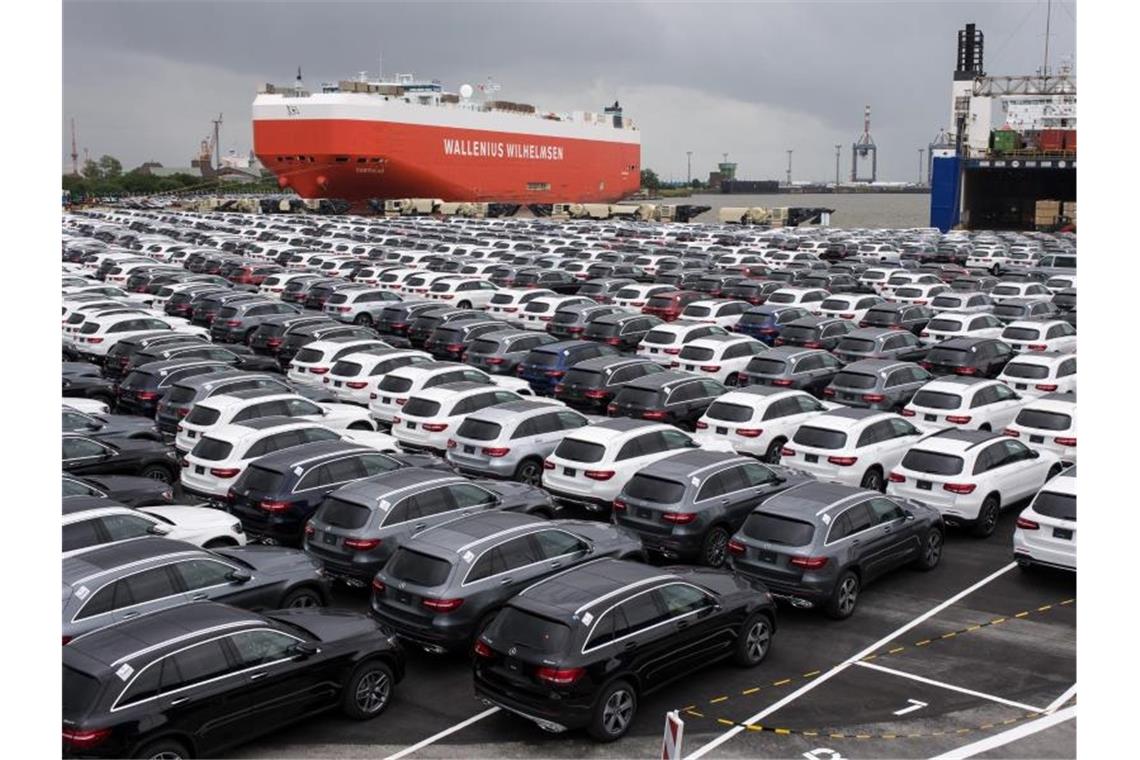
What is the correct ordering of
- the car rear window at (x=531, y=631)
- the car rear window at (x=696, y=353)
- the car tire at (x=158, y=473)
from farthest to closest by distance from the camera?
1. the car rear window at (x=696, y=353)
2. the car tire at (x=158, y=473)
3. the car rear window at (x=531, y=631)

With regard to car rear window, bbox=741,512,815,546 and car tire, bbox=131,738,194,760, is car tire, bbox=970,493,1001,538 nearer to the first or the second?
car rear window, bbox=741,512,815,546

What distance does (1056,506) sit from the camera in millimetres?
13844

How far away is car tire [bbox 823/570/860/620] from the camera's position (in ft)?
41.9

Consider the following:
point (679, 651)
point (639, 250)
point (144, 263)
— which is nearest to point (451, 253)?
point (639, 250)

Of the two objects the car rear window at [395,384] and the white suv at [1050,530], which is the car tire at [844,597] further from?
the car rear window at [395,384]

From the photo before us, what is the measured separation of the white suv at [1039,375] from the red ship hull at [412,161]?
75543 millimetres

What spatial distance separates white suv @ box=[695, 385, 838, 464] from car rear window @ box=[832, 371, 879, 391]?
219cm

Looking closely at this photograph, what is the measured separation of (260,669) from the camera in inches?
384

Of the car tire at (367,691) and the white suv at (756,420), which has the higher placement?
the white suv at (756,420)

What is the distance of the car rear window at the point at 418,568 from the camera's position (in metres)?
11.7

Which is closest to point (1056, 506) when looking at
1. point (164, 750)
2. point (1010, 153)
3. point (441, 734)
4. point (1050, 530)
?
point (1050, 530)

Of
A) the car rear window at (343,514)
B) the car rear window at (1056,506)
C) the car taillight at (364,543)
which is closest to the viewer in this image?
the car taillight at (364,543)

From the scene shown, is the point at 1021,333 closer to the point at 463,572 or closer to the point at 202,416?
the point at 202,416

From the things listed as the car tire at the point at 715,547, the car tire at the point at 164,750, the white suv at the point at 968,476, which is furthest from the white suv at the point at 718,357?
the car tire at the point at 164,750
